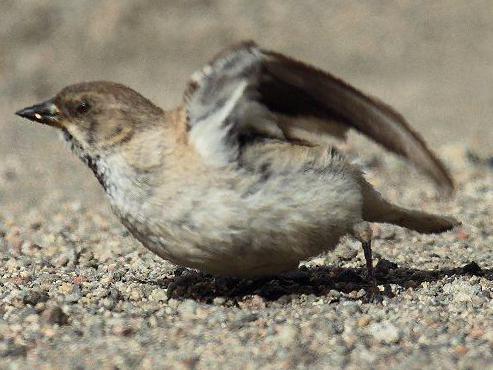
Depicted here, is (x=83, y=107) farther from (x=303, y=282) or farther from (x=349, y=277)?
(x=349, y=277)

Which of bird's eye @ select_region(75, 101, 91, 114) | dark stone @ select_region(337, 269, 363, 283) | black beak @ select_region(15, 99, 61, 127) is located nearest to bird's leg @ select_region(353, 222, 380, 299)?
dark stone @ select_region(337, 269, 363, 283)

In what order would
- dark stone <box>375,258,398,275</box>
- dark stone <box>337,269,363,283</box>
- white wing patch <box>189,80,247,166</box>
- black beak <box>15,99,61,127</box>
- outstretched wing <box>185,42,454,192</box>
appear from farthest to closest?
dark stone <box>375,258,398,275</box>, dark stone <box>337,269,363,283</box>, black beak <box>15,99,61,127</box>, white wing patch <box>189,80,247,166</box>, outstretched wing <box>185,42,454,192</box>

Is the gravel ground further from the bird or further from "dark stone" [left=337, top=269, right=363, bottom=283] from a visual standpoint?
the bird

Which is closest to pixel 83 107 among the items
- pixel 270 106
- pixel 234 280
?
pixel 270 106

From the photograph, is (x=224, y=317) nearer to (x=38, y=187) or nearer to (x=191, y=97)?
(x=191, y=97)

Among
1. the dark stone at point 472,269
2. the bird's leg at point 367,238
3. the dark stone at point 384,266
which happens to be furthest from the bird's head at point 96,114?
the dark stone at point 472,269

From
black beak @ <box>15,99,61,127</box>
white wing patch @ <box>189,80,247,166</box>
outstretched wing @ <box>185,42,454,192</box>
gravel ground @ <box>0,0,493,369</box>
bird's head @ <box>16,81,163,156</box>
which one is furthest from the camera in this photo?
black beak @ <box>15,99,61,127</box>
